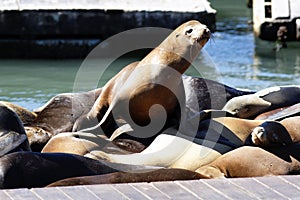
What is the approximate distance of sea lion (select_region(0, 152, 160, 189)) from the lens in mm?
4281

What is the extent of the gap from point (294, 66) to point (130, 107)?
6.24 m

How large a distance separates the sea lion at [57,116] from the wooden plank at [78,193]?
2.19 m

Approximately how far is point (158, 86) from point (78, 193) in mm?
2019

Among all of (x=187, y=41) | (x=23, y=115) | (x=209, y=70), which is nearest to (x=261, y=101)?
(x=187, y=41)

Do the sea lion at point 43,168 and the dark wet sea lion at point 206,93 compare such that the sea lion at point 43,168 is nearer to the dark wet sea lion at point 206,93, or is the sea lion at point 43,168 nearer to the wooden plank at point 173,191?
the wooden plank at point 173,191

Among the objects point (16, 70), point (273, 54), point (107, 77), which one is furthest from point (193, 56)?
point (273, 54)

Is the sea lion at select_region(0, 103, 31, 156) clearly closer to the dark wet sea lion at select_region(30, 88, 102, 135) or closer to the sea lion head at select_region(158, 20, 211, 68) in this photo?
the dark wet sea lion at select_region(30, 88, 102, 135)

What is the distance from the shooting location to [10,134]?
16.7 ft

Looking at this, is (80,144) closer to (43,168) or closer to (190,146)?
(190,146)

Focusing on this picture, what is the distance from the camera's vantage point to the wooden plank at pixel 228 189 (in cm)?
351

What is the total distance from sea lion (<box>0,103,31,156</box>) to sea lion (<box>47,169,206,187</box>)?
33.0 inches

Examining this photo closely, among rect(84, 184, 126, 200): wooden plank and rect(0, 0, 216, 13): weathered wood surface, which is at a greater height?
rect(84, 184, 126, 200): wooden plank

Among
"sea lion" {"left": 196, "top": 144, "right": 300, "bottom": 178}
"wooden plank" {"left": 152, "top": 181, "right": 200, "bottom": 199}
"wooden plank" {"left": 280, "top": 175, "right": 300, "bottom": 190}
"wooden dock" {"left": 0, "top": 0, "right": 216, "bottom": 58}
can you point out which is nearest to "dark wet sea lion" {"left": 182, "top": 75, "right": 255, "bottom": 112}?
"sea lion" {"left": 196, "top": 144, "right": 300, "bottom": 178}

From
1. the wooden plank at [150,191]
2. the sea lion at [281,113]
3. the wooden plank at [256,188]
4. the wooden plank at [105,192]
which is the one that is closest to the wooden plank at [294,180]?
the wooden plank at [256,188]
